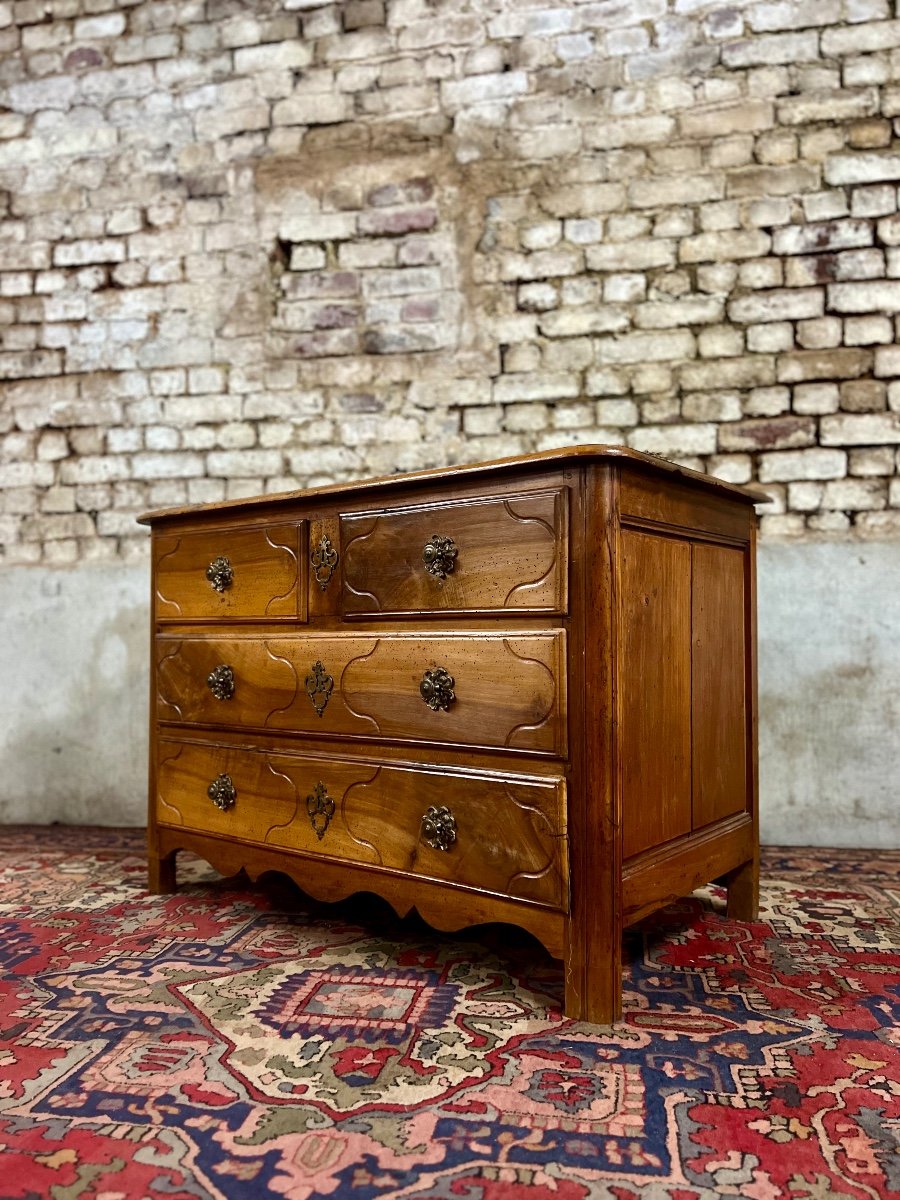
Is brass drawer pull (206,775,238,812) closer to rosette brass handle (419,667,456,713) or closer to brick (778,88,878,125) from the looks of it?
rosette brass handle (419,667,456,713)

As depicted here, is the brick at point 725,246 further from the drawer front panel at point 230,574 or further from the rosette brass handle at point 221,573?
the rosette brass handle at point 221,573

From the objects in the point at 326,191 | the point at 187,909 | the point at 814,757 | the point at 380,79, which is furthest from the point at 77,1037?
the point at 380,79

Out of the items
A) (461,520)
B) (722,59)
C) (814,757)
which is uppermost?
(722,59)

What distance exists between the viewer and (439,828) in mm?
2027

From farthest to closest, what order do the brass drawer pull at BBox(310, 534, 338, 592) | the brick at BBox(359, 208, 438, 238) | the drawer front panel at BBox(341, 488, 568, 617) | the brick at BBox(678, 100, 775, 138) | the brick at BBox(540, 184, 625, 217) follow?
the brick at BBox(359, 208, 438, 238), the brick at BBox(540, 184, 625, 217), the brick at BBox(678, 100, 775, 138), the brass drawer pull at BBox(310, 534, 338, 592), the drawer front panel at BBox(341, 488, 568, 617)

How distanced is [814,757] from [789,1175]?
7.44ft

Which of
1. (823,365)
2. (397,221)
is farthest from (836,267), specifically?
(397,221)

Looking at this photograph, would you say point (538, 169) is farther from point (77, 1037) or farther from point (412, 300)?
point (77, 1037)

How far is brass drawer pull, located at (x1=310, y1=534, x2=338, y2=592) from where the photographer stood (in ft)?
7.60

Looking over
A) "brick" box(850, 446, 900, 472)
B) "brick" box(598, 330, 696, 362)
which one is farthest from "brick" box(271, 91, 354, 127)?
"brick" box(850, 446, 900, 472)

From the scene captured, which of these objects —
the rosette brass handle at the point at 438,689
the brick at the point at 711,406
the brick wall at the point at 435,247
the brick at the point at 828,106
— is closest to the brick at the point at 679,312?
the brick wall at the point at 435,247

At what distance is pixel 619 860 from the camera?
1795 mm

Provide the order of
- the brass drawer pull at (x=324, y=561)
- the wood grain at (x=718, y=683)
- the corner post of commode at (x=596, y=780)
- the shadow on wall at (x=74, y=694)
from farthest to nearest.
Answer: the shadow on wall at (x=74, y=694)
the brass drawer pull at (x=324, y=561)
the wood grain at (x=718, y=683)
the corner post of commode at (x=596, y=780)

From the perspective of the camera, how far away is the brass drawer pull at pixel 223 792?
8.32 ft
